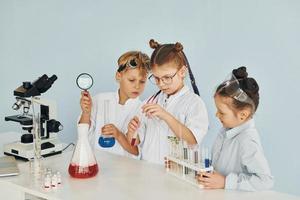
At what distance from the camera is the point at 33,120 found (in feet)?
6.52

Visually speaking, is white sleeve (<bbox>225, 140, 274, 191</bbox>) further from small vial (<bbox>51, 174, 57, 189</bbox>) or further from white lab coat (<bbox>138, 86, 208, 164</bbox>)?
small vial (<bbox>51, 174, 57, 189</bbox>)

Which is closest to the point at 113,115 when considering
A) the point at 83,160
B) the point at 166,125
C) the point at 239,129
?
the point at 166,125

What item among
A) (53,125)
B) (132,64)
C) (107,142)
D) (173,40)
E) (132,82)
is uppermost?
(173,40)

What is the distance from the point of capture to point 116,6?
9.37 feet

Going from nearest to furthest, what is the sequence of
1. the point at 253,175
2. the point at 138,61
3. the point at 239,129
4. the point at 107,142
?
the point at 253,175 < the point at 239,129 < the point at 107,142 < the point at 138,61

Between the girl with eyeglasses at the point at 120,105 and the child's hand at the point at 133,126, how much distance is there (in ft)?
0.20

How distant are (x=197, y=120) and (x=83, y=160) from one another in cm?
61

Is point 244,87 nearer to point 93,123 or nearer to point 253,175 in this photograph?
point 253,175

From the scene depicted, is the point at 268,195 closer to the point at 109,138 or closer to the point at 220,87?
the point at 220,87

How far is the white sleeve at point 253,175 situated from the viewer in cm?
156

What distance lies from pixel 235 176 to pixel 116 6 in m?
1.67

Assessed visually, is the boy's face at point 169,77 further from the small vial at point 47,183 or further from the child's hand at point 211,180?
the small vial at point 47,183

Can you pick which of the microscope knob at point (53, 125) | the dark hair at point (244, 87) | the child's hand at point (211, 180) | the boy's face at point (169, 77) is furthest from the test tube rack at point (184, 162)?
the microscope knob at point (53, 125)

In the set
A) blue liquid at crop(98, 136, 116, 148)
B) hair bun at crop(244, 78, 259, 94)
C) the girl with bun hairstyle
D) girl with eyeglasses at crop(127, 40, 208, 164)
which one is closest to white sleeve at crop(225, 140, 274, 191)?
the girl with bun hairstyle
